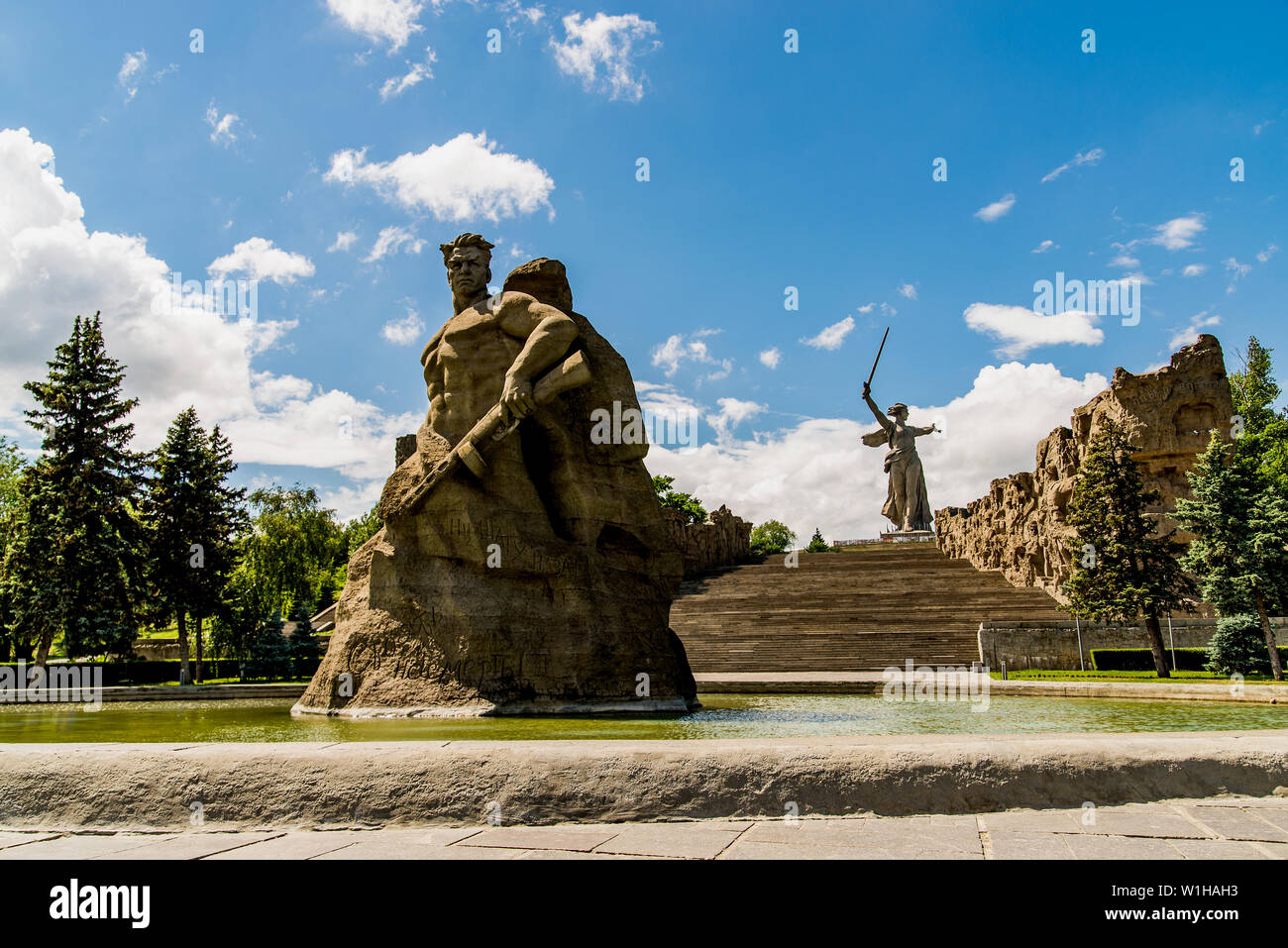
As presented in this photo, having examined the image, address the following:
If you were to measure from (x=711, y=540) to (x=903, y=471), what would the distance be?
13.2m

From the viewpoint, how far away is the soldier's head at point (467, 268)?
1148 cm

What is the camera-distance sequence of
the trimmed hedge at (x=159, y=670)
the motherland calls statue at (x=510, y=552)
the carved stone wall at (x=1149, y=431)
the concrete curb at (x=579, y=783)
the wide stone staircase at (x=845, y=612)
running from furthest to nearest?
the carved stone wall at (x=1149, y=431) < the trimmed hedge at (x=159, y=670) < the wide stone staircase at (x=845, y=612) < the motherland calls statue at (x=510, y=552) < the concrete curb at (x=579, y=783)

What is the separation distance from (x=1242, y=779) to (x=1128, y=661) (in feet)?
64.5

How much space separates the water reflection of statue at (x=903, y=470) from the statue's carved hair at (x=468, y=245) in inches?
1531

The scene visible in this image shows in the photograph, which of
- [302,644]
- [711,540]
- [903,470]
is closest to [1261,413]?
[903,470]

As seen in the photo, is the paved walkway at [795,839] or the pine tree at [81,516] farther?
the pine tree at [81,516]

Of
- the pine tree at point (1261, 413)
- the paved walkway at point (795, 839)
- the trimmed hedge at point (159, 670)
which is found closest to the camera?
the paved walkway at point (795, 839)

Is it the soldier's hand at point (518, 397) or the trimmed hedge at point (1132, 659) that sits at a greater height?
the soldier's hand at point (518, 397)

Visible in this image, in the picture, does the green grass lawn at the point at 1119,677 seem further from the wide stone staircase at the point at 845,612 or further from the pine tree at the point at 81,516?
the pine tree at the point at 81,516

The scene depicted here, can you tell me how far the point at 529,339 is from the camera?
34.1 ft

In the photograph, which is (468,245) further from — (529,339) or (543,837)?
(543,837)

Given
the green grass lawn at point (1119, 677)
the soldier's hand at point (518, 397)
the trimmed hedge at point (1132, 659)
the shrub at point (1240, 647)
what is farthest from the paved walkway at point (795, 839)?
the trimmed hedge at point (1132, 659)

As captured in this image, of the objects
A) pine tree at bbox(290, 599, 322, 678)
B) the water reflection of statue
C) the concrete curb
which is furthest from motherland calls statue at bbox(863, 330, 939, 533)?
the concrete curb

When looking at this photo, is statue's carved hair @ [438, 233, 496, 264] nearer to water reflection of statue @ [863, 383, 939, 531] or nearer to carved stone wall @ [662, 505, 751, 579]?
carved stone wall @ [662, 505, 751, 579]
